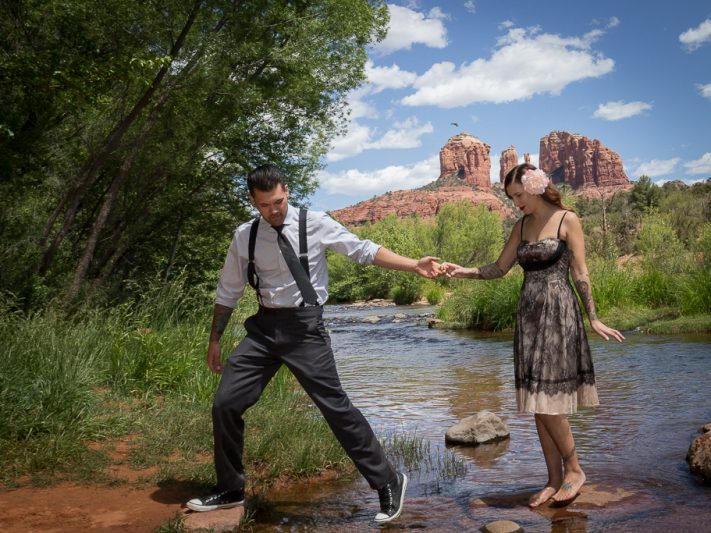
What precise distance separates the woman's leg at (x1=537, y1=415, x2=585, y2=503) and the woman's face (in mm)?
1291

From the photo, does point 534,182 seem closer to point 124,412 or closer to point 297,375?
point 297,375

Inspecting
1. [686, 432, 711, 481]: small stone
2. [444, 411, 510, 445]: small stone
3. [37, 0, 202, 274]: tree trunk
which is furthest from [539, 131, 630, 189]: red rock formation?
[686, 432, 711, 481]: small stone

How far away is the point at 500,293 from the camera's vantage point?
19.5 m

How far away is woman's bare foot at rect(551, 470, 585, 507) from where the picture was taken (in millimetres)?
4402

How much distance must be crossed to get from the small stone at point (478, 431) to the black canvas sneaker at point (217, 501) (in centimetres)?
271

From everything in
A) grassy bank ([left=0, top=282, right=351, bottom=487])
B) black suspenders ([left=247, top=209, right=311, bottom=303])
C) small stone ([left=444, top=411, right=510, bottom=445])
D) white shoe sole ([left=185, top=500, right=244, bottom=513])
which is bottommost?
small stone ([left=444, top=411, right=510, bottom=445])

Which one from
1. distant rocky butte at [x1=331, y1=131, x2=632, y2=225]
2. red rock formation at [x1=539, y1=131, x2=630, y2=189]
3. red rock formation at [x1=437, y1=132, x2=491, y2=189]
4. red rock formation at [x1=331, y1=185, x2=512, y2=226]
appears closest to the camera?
red rock formation at [x1=331, y1=185, x2=512, y2=226]

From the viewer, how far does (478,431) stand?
6.48 meters

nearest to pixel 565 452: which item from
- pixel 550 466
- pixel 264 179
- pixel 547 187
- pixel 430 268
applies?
pixel 550 466

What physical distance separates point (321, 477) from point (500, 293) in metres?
14.8

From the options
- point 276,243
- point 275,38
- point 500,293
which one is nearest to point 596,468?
point 276,243

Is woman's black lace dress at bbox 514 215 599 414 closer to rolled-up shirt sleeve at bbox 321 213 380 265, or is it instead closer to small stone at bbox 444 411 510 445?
rolled-up shirt sleeve at bbox 321 213 380 265

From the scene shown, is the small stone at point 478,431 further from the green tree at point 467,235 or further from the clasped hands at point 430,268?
the green tree at point 467,235

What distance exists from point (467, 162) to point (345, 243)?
616 ft
